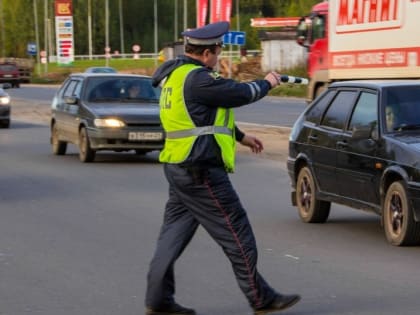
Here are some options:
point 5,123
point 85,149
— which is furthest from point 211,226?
point 5,123

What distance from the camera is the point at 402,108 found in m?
10.7

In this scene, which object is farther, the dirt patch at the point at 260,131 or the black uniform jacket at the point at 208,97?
the dirt patch at the point at 260,131

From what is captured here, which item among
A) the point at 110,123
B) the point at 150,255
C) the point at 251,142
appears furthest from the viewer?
the point at 110,123

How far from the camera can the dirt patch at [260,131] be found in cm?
2189

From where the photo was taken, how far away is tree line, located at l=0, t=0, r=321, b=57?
15075 cm

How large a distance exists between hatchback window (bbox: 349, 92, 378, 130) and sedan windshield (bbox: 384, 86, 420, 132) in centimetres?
12

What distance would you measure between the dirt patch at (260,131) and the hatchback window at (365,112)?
9.07 m

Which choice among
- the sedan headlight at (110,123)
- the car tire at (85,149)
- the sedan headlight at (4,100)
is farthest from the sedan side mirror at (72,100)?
the sedan headlight at (4,100)

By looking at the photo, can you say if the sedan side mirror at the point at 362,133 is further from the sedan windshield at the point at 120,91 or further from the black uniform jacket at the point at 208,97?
the sedan windshield at the point at 120,91

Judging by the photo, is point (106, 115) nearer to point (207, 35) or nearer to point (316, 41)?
point (316, 41)

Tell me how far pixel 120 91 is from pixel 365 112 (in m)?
10.3

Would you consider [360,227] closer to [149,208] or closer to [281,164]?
[149,208]

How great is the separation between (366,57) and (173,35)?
136 meters

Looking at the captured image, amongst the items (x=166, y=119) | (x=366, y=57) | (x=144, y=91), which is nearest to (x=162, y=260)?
(x=166, y=119)
